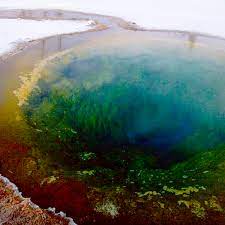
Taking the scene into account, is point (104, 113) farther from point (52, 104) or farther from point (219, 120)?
point (219, 120)

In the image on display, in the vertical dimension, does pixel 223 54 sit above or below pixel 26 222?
above

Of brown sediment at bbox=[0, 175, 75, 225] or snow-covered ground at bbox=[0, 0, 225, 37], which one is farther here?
snow-covered ground at bbox=[0, 0, 225, 37]

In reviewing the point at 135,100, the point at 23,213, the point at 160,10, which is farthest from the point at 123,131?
the point at 160,10

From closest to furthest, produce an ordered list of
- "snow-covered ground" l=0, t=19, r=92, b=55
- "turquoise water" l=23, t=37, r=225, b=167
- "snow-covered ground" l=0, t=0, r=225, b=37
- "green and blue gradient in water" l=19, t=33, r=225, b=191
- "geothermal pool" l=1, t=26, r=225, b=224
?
1. "geothermal pool" l=1, t=26, r=225, b=224
2. "green and blue gradient in water" l=19, t=33, r=225, b=191
3. "turquoise water" l=23, t=37, r=225, b=167
4. "snow-covered ground" l=0, t=19, r=92, b=55
5. "snow-covered ground" l=0, t=0, r=225, b=37

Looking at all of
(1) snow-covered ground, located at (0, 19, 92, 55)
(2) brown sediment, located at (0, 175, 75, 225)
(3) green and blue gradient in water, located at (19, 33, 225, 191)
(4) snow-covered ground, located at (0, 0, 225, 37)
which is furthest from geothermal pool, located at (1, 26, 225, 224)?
(4) snow-covered ground, located at (0, 0, 225, 37)

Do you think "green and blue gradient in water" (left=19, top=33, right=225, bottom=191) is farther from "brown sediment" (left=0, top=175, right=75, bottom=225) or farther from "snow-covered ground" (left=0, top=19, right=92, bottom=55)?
"snow-covered ground" (left=0, top=19, right=92, bottom=55)

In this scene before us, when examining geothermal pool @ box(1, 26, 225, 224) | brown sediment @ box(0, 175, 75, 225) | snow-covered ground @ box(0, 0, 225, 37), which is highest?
snow-covered ground @ box(0, 0, 225, 37)

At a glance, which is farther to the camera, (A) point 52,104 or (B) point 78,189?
(A) point 52,104

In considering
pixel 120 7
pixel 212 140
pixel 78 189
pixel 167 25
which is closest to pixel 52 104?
pixel 78 189
